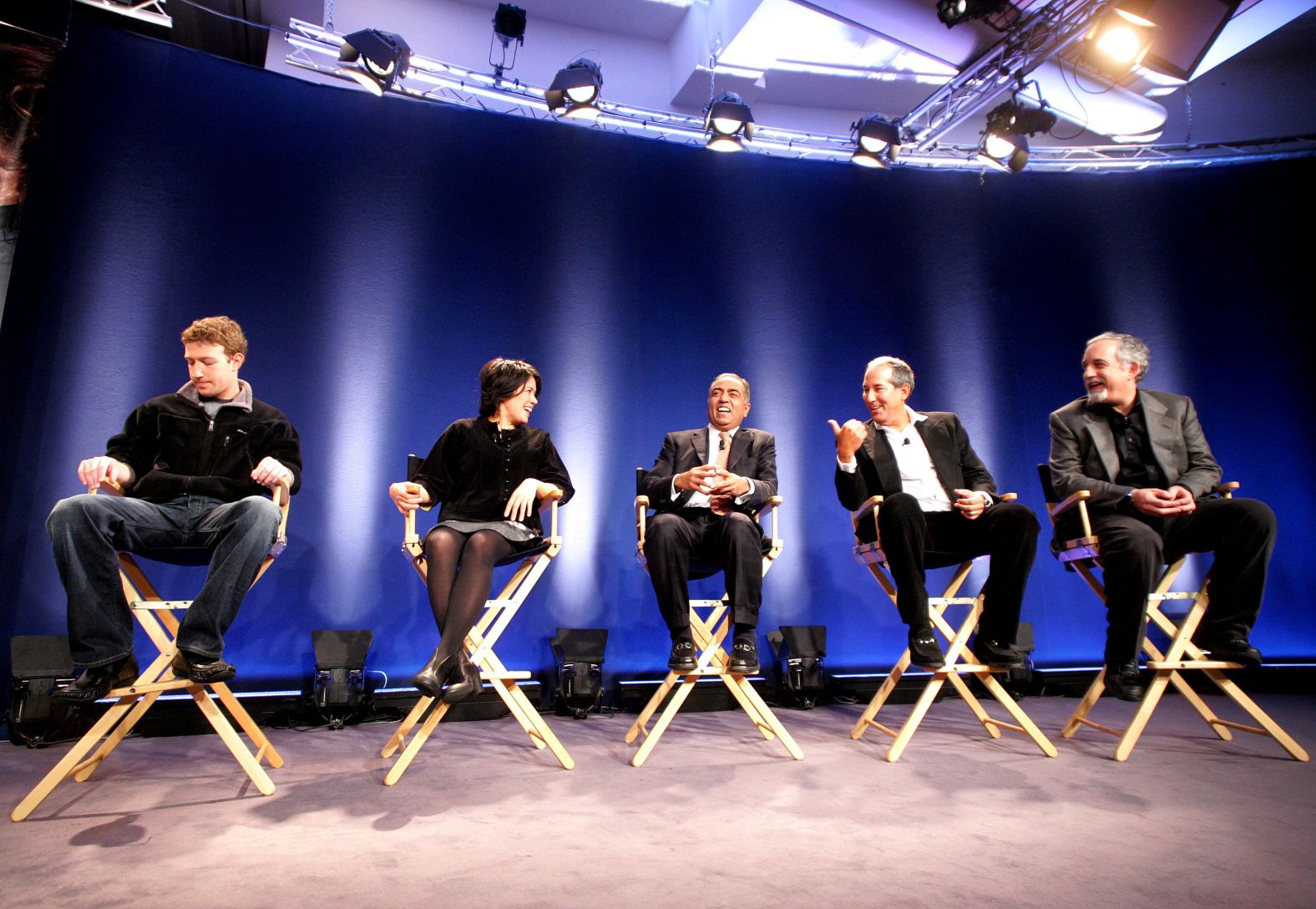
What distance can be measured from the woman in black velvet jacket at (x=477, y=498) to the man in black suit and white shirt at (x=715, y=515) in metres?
0.44

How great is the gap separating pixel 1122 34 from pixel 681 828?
15.9 ft

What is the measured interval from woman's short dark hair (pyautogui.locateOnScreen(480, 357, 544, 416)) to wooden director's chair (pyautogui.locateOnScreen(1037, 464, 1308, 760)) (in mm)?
2145

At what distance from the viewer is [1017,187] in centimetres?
539


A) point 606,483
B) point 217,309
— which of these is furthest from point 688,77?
point 217,309

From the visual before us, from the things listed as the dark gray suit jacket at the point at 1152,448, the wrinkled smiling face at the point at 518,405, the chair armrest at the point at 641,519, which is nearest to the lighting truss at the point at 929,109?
the wrinkled smiling face at the point at 518,405

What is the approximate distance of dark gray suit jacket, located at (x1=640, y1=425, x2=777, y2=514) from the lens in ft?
10.4

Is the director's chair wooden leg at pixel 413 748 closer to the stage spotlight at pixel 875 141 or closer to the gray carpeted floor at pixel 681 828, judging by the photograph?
the gray carpeted floor at pixel 681 828

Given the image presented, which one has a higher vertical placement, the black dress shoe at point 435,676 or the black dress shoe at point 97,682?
the black dress shoe at point 435,676

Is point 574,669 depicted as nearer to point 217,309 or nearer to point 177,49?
point 217,309

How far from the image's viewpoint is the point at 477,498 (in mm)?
2941

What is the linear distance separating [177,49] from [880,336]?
4285 mm

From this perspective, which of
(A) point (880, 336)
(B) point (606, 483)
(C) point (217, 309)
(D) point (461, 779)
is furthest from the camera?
(A) point (880, 336)

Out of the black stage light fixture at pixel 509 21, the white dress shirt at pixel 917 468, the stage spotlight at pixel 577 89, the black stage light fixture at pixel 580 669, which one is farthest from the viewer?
the black stage light fixture at pixel 509 21

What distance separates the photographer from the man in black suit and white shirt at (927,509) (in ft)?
9.21
